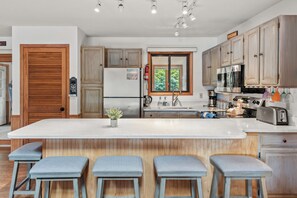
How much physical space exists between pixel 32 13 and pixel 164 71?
3038 mm

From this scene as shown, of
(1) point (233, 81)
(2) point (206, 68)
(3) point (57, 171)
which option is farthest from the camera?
(2) point (206, 68)

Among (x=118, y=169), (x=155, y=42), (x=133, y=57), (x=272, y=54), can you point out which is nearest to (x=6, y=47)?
(x=133, y=57)

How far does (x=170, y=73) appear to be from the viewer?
20.1 ft

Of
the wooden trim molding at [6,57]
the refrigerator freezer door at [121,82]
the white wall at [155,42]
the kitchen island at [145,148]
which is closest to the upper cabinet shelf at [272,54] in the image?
the kitchen island at [145,148]

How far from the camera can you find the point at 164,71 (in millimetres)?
6137

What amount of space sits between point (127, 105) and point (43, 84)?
1617mm

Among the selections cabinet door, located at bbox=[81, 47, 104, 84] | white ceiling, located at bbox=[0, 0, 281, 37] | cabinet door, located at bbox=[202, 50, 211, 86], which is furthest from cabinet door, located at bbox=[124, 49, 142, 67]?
cabinet door, located at bbox=[202, 50, 211, 86]

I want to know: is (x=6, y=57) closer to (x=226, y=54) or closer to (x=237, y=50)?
(x=226, y=54)

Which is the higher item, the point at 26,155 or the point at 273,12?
the point at 273,12

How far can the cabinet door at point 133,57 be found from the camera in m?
5.48

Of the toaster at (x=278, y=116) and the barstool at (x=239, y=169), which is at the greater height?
the toaster at (x=278, y=116)

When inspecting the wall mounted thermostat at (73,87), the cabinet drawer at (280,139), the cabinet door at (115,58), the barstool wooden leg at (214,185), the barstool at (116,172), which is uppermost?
the cabinet door at (115,58)

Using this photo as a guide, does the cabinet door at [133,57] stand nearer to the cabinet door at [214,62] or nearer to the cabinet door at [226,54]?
the cabinet door at [214,62]

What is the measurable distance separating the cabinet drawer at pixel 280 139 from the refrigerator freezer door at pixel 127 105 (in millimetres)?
2666
